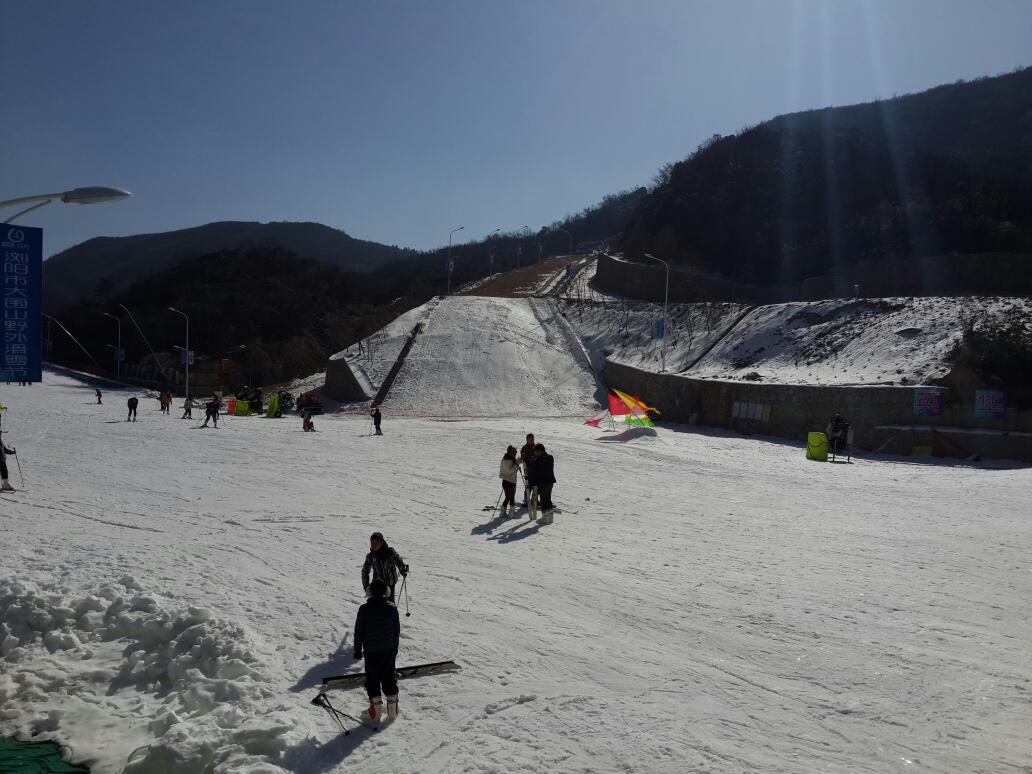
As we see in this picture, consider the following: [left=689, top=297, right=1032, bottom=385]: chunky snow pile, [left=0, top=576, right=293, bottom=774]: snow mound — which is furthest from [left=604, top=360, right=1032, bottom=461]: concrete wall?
[left=0, top=576, right=293, bottom=774]: snow mound

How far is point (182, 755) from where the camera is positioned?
18.7 feet

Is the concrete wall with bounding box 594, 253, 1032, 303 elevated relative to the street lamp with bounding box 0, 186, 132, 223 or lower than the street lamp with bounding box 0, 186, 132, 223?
elevated

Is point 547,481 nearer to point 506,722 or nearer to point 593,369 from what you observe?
point 506,722

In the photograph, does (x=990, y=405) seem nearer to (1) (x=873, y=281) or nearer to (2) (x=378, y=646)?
(1) (x=873, y=281)

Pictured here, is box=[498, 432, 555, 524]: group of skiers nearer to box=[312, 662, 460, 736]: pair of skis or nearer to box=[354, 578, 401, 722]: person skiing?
box=[312, 662, 460, 736]: pair of skis

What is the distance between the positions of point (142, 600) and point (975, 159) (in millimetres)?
80494

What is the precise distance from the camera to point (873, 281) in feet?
133

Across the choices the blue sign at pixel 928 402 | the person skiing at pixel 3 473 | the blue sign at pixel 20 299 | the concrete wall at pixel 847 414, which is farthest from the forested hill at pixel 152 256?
the blue sign at pixel 20 299

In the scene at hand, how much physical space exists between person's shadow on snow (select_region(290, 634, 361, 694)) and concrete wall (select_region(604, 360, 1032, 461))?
856 inches

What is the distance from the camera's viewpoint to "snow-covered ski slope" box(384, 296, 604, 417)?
34.3 meters

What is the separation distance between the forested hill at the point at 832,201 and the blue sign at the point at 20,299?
51.8 metres

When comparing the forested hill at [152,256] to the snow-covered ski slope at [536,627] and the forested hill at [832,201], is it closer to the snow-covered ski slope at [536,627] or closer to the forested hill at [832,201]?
the forested hill at [832,201]

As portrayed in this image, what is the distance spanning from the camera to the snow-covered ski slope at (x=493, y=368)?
3431 centimetres

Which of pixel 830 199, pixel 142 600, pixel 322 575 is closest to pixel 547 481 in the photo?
pixel 322 575
